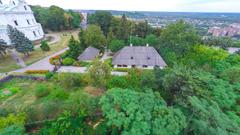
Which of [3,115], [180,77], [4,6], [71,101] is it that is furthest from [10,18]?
[180,77]

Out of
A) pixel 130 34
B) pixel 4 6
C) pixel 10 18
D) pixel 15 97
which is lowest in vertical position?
pixel 15 97

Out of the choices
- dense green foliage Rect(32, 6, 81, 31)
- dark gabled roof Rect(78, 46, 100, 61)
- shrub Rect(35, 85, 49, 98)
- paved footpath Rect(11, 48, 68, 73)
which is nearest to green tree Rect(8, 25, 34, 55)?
paved footpath Rect(11, 48, 68, 73)

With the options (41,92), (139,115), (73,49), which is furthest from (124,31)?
(139,115)

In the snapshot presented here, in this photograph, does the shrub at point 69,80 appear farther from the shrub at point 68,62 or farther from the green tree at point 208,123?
the green tree at point 208,123

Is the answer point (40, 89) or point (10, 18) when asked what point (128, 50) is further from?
point (10, 18)

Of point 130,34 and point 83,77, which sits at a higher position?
point 130,34

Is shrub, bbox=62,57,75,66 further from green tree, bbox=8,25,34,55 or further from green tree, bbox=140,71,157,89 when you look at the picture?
green tree, bbox=140,71,157,89
